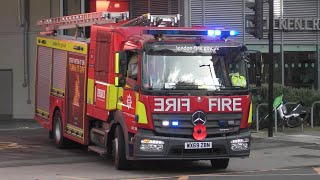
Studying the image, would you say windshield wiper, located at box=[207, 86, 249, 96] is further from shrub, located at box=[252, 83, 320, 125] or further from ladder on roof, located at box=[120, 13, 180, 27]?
shrub, located at box=[252, 83, 320, 125]

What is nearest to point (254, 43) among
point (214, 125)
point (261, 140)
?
point (261, 140)

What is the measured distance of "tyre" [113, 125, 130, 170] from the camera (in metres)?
11.6

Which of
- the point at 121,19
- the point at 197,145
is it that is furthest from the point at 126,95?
the point at 121,19

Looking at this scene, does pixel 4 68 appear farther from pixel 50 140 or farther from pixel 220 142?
pixel 220 142

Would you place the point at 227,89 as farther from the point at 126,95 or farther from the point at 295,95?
the point at 295,95

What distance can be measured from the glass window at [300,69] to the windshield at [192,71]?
Answer: 41.8 feet

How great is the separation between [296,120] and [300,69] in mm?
5450

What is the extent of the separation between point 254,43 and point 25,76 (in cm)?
987

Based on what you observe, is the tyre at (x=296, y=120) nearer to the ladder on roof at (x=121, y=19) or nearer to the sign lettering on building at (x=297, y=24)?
the sign lettering on building at (x=297, y=24)

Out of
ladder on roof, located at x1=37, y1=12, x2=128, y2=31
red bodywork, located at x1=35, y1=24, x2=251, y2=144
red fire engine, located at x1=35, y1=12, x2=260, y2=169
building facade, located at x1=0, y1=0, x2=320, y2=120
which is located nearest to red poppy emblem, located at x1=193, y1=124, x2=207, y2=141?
red fire engine, located at x1=35, y1=12, x2=260, y2=169

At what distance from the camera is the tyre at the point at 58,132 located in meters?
15.5

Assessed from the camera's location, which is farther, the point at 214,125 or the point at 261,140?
the point at 261,140

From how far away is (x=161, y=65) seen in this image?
440 inches

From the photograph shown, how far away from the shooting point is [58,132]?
1582 centimetres
